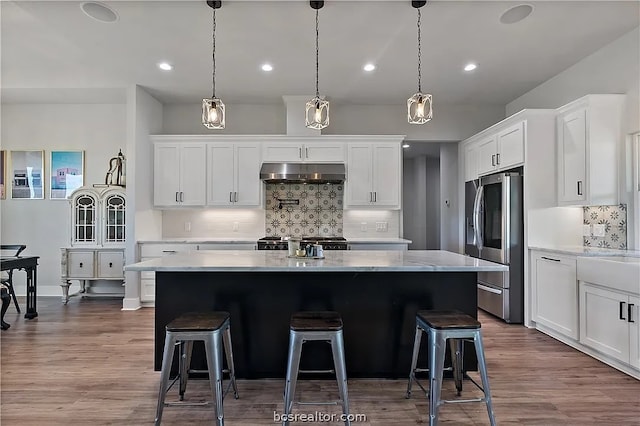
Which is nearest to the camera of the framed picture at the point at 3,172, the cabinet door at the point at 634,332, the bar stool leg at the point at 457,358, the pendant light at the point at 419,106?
the bar stool leg at the point at 457,358

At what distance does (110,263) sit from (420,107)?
4.45 meters

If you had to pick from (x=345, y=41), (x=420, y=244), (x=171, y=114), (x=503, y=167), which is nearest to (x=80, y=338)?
(x=171, y=114)

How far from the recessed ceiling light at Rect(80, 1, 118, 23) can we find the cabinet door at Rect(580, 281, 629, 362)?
4.68 m

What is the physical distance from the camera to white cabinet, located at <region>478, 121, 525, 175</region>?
163 inches

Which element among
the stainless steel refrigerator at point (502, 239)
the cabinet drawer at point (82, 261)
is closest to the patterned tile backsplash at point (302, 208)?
the stainless steel refrigerator at point (502, 239)

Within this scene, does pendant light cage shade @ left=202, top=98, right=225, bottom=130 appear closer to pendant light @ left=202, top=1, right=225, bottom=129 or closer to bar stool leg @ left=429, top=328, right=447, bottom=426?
pendant light @ left=202, top=1, right=225, bottom=129

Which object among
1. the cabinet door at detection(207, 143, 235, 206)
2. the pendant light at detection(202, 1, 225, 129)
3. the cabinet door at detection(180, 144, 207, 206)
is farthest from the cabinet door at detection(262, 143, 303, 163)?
the pendant light at detection(202, 1, 225, 129)

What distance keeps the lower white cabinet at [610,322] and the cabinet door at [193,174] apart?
4.55m

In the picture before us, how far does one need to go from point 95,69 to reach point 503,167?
5000mm

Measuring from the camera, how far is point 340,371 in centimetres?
205

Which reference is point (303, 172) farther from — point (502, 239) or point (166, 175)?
point (502, 239)

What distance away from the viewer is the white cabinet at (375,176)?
17.1 ft

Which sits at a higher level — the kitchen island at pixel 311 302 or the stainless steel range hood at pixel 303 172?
the stainless steel range hood at pixel 303 172

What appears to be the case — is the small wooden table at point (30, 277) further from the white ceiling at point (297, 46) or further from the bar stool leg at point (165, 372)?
the bar stool leg at point (165, 372)
